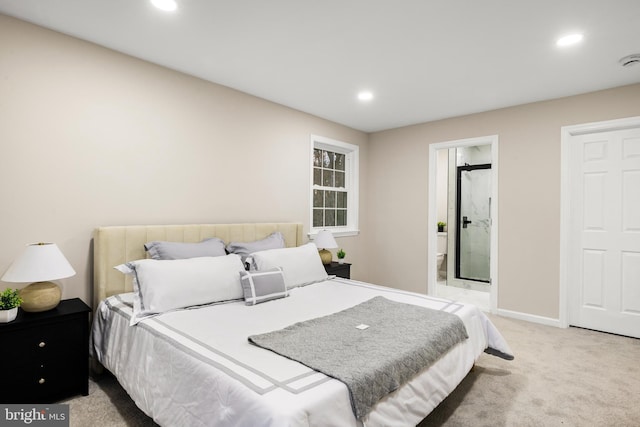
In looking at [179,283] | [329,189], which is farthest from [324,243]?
[179,283]

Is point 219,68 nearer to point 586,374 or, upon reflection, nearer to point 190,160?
point 190,160

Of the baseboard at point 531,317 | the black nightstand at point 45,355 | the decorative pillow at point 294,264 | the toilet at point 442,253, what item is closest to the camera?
the black nightstand at point 45,355

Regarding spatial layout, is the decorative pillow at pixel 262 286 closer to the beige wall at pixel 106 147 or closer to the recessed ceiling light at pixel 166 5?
the beige wall at pixel 106 147

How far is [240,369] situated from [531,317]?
3666 millimetres

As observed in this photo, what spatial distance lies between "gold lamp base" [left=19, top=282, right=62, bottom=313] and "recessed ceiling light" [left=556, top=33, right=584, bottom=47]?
387 centimetres

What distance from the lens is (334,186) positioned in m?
4.92

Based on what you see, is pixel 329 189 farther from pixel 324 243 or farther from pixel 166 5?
pixel 166 5

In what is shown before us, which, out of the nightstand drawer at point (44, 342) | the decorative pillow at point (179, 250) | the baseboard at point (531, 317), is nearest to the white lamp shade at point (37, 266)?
the nightstand drawer at point (44, 342)

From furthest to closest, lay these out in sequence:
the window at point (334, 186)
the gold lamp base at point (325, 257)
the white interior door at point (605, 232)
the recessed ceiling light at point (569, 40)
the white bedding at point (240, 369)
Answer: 1. the window at point (334, 186)
2. the gold lamp base at point (325, 257)
3. the white interior door at point (605, 232)
4. the recessed ceiling light at point (569, 40)
5. the white bedding at point (240, 369)

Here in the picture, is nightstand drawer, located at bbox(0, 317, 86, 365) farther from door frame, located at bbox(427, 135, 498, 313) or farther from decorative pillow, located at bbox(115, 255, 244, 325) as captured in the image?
door frame, located at bbox(427, 135, 498, 313)

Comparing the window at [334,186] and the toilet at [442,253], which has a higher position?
the window at [334,186]

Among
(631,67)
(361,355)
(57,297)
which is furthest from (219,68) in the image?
(631,67)

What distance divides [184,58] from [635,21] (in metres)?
3.24

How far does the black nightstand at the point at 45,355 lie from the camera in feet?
6.31
